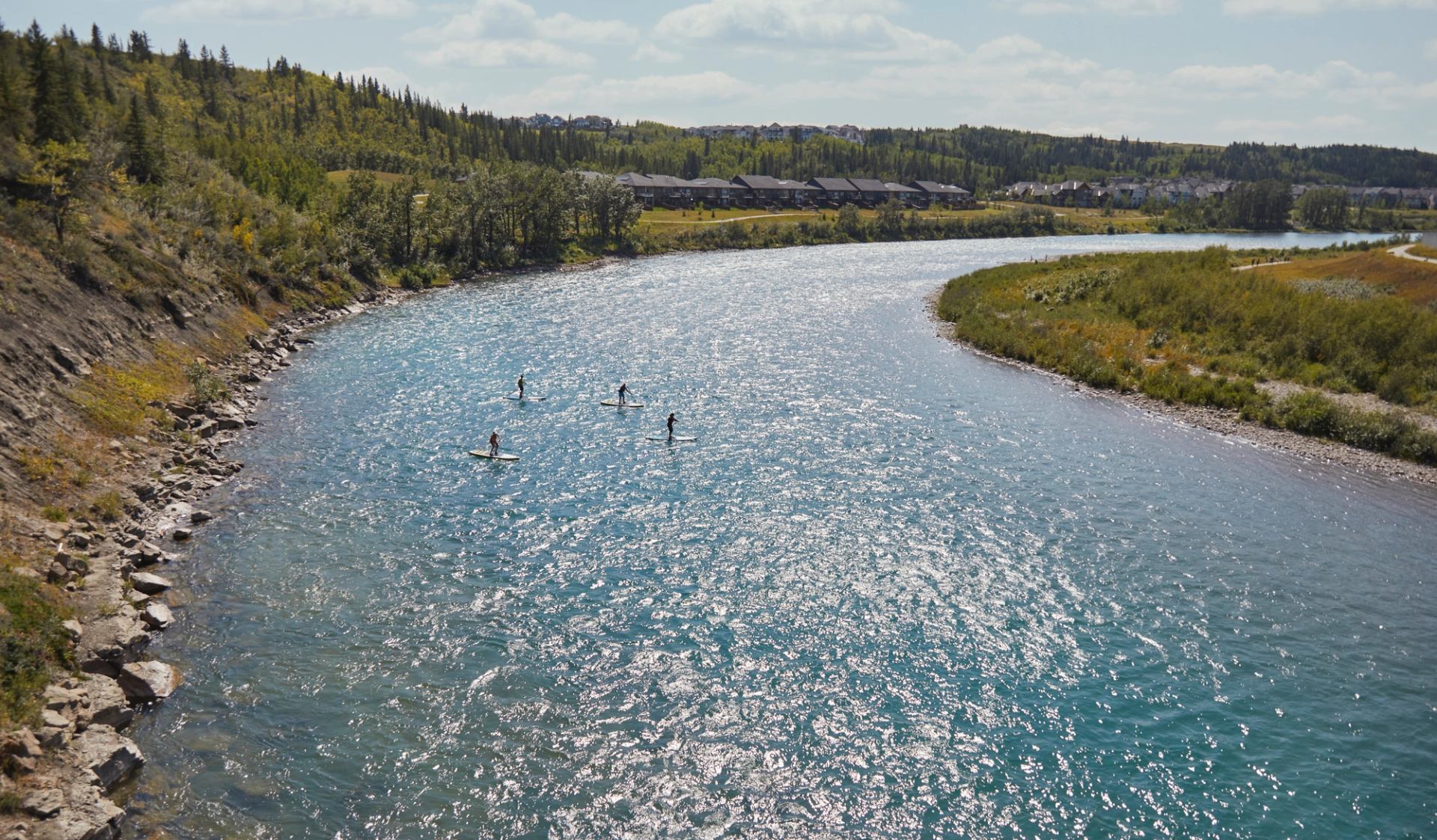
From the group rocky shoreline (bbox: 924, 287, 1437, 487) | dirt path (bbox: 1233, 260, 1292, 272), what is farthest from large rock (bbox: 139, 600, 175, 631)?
dirt path (bbox: 1233, 260, 1292, 272)

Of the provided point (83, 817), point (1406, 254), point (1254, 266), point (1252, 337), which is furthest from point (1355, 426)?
point (83, 817)

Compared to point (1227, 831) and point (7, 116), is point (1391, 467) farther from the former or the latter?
point (7, 116)

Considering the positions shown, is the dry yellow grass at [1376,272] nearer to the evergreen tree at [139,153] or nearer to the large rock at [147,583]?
the large rock at [147,583]

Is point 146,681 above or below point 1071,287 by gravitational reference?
below

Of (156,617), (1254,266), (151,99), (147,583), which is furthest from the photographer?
(151,99)

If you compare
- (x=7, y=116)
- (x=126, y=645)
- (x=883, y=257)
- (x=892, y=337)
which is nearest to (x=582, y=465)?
(x=126, y=645)

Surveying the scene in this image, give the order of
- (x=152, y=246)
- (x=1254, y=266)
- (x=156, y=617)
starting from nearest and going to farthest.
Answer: (x=156, y=617), (x=152, y=246), (x=1254, y=266)

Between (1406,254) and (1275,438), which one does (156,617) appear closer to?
(1275,438)

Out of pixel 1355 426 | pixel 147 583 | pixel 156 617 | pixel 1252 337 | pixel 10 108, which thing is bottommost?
pixel 156 617

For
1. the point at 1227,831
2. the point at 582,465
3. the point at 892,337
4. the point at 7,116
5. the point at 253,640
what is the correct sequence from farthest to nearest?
1. the point at 892,337
2. the point at 7,116
3. the point at 582,465
4. the point at 253,640
5. the point at 1227,831
